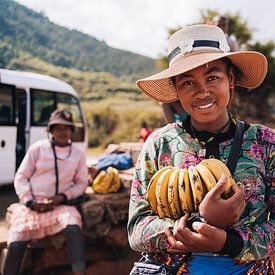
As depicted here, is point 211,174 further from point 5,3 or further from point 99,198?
point 5,3

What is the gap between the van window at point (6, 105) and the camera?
7852 mm

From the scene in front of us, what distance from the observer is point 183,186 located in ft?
4.53

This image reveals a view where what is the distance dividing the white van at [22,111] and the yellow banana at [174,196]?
6701 mm

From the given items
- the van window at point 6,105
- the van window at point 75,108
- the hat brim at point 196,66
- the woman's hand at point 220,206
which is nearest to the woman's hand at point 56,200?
the hat brim at point 196,66

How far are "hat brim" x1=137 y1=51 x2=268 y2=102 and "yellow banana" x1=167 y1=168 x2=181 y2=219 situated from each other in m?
0.42

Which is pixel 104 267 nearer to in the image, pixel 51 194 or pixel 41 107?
pixel 51 194

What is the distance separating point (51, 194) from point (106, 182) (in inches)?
30.5

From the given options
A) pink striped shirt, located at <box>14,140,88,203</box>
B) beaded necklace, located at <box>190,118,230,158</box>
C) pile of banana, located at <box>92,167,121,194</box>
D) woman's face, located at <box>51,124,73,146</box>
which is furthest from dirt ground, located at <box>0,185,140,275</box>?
beaded necklace, located at <box>190,118,230,158</box>

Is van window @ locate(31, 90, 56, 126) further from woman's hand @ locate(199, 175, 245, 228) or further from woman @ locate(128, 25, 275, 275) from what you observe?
woman's hand @ locate(199, 175, 245, 228)

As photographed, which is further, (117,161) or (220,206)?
(117,161)

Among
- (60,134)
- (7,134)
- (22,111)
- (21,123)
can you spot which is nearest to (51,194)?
(60,134)

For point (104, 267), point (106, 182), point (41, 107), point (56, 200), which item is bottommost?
point (104, 267)

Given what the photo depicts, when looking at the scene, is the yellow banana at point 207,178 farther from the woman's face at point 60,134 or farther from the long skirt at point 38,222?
the woman's face at point 60,134

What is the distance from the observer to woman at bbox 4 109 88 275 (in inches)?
146
